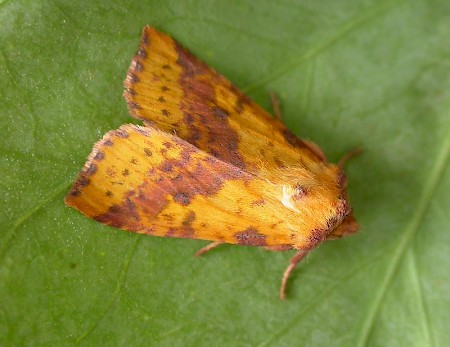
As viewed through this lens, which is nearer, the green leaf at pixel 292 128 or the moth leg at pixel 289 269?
the green leaf at pixel 292 128

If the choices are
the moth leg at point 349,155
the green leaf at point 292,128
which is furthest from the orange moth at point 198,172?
Result: the moth leg at point 349,155

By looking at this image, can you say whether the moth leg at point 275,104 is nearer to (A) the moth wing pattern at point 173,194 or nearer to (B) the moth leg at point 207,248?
(A) the moth wing pattern at point 173,194

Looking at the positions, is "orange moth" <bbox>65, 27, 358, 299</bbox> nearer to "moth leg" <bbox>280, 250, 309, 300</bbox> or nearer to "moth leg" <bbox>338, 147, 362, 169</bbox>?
"moth leg" <bbox>280, 250, 309, 300</bbox>

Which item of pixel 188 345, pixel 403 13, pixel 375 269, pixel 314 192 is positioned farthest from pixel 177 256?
pixel 403 13

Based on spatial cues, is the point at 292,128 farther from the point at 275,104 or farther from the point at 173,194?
the point at 173,194

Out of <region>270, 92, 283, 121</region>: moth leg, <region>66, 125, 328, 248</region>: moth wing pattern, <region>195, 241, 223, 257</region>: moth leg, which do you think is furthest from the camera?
<region>270, 92, 283, 121</region>: moth leg

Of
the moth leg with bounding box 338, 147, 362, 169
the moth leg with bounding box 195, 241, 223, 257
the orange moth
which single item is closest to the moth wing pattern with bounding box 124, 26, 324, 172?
the orange moth
